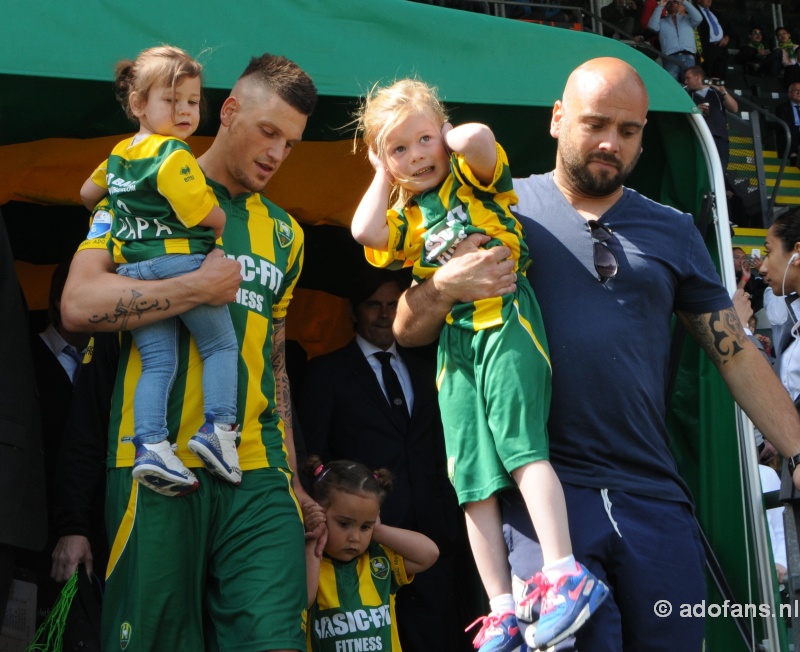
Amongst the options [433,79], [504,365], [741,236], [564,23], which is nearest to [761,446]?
[433,79]

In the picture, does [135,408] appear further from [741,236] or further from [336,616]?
[741,236]

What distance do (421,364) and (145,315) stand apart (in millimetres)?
2068

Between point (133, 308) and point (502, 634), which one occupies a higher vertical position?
point (133, 308)

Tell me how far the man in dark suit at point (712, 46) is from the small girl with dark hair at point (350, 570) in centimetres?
1301

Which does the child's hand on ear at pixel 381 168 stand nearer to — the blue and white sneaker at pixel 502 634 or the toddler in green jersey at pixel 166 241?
the toddler in green jersey at pixel 166 241

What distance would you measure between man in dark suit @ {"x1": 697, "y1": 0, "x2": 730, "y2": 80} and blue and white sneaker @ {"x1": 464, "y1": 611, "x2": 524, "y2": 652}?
1382 centimetres

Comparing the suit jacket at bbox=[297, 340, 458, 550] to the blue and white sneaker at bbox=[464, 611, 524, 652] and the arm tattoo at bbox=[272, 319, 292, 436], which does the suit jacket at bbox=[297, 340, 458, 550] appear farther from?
the blue and white sneaker at bbox=[464, 611, 524, 652]

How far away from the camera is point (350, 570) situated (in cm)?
394

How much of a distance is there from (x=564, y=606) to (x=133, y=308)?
4.62 feet

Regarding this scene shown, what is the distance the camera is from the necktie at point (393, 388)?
472 centimetres

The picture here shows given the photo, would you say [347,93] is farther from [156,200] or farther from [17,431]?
[17,431]

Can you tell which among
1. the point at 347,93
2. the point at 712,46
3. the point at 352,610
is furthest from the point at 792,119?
the point at 352,610

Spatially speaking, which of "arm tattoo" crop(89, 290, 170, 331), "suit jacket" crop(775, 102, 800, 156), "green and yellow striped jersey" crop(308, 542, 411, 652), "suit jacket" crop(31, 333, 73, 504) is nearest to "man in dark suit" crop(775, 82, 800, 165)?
"suit jacket" crop(775, 102, 800, 156)

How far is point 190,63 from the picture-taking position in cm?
324
